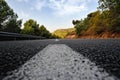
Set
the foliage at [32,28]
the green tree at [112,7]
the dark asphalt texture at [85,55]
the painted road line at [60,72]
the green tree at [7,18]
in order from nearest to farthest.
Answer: the painted road line at [60,72] < the dark asphalt texture at [85,55] < the green tree at [112,7] < the green tree at [7,18] < the foliage at [32,28]

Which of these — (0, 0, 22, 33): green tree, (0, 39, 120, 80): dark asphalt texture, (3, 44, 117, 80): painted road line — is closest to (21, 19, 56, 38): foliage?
(0, 0, 22, 33): green tree

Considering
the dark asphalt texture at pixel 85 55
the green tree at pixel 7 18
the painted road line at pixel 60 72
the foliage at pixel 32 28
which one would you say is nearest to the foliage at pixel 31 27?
the foliage at pixel 32 28

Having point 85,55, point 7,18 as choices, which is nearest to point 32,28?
point 7,18

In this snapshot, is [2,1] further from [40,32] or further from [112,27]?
[40,32]

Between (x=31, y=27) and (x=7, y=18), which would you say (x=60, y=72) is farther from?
(x=31, y=27)

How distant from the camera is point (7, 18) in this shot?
59.6 m

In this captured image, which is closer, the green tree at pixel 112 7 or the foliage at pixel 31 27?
the green tree at pixel 112 7

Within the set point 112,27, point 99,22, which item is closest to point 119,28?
point 112,27

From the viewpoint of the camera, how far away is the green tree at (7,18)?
58.0 metres

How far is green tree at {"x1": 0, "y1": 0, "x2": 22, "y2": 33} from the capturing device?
→ 58.0m

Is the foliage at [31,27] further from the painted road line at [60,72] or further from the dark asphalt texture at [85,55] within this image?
the painted road line at [60,72]

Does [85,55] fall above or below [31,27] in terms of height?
below

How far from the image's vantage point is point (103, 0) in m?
38.8

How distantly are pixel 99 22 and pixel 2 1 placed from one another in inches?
1061
